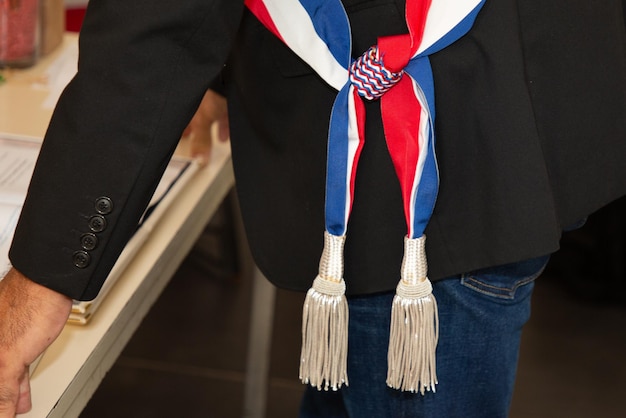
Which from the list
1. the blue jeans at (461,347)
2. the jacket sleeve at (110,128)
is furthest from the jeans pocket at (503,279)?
the jacket sleeve at (110,128)

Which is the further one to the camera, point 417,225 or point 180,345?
point 180,345

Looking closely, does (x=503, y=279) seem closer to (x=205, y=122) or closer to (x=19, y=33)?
(x=205, y=122)

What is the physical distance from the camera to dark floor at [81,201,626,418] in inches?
83.0

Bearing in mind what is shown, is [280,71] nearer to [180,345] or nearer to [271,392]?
[271,392]

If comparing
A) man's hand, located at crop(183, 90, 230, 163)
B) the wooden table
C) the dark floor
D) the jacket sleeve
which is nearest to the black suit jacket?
the jacket sleeve

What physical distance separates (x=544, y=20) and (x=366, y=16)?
0.54 feet

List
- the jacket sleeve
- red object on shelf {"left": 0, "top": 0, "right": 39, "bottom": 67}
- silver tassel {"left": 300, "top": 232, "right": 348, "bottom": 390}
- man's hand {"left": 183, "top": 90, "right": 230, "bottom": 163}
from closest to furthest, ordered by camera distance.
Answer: the jacket sleeve → silver tassel {"left": 300, "top": 232, "right": 348, "bottom": 390} → man's hand {"left": 183, "top": 90, "right": 230, "bottom": 163} → red object on shelf {"left": 0, "top": 0, "right": 39, "bottom": 67}

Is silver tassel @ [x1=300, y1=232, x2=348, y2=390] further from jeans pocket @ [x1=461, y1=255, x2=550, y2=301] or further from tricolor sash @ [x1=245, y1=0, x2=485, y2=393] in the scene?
jeans pocket @ [x1=461, y1=255, x2=550, y2=301]

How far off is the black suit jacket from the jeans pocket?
3 centimetres

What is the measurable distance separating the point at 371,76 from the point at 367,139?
72 millimetres

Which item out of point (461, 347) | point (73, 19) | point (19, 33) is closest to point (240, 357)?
point (73, 19)

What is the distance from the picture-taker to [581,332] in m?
2.42

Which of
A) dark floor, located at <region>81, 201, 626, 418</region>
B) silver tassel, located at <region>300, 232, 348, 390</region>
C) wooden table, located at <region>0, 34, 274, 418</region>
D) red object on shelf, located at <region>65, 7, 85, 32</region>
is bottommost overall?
dark floor, located at <region>81, 201, 626, 418</region>

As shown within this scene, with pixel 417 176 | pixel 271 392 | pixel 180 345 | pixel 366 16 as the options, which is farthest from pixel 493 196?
pixel 180 345
